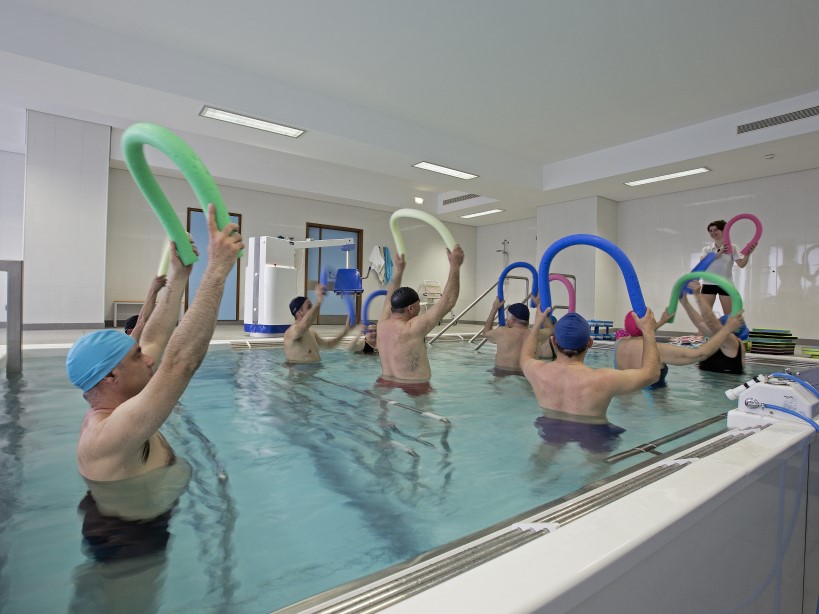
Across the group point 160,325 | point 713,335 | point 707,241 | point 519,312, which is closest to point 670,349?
point 713,335

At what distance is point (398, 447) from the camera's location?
301 centimetres

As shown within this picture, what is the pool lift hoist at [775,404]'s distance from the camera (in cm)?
225

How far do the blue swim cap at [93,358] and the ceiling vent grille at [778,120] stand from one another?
9.68 m

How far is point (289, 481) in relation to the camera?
2496 mm

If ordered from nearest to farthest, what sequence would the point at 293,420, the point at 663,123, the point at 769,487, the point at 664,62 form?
1. the point at 769,487
2. the point at 293,420
3. the point at 664,62
4. the point at 663,123

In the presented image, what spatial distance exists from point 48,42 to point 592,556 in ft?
25.2

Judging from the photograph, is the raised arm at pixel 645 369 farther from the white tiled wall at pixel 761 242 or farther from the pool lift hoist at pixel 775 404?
the white tiled wall at pixel 761 242

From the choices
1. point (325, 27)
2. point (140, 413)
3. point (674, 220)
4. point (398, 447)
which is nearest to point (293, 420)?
point (398, 447)

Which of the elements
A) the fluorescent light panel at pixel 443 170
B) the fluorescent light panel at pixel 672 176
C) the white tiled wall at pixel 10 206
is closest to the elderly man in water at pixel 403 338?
the fluorescent light panel at pixel 443 170

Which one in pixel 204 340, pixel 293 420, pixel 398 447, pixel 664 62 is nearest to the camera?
pixel 204 340

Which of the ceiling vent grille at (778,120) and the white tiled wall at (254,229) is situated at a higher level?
the ceiling vent grille at (778,120)

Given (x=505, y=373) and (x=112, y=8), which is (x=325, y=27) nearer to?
(x=112, y=8)

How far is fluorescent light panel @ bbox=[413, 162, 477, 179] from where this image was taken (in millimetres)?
9914

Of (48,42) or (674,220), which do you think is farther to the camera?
(674,220)
